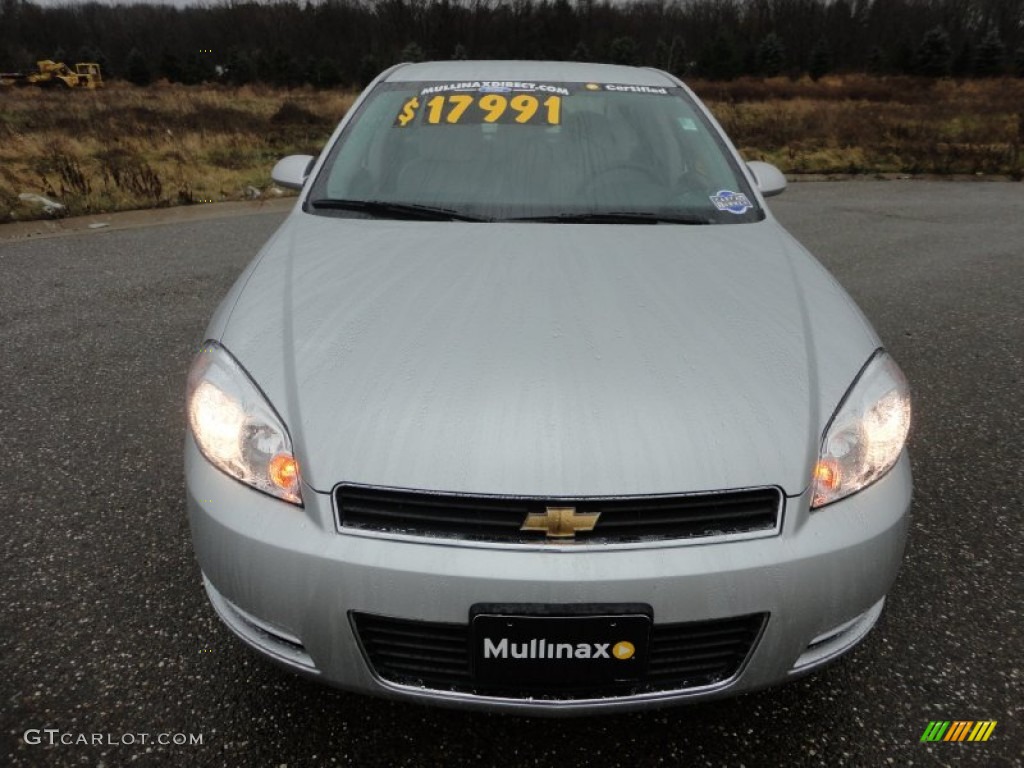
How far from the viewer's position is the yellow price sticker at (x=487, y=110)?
101 inches

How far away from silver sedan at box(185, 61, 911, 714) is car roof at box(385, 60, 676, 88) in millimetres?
1298

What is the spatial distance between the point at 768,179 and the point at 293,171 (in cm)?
189

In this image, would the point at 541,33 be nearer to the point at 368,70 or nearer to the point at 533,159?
the point at 368,70

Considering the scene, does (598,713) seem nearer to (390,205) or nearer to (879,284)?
(390,205)

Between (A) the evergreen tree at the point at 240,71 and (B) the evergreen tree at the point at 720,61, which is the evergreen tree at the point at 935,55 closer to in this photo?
(B) the evergreen tree at the point at 720,61

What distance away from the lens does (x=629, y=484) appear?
1290 mm

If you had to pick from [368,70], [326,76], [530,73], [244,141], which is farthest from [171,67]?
[530,73]

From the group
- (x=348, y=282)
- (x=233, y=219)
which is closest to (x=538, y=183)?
(x=348, y=282)

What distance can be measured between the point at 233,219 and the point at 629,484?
25.4ft

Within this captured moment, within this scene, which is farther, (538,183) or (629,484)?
(538,183)

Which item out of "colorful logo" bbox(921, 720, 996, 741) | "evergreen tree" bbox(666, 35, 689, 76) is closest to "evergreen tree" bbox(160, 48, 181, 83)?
"evergreen tree" bbox(666, 35, 689, 76)

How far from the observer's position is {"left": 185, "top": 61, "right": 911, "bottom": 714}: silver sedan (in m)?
1.27

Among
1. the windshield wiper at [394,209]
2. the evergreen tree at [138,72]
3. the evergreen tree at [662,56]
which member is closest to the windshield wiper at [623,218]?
the windshield wiper at [394,209]

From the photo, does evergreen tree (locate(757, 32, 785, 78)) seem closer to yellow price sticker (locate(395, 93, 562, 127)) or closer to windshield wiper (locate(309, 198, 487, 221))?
yellow price sticker (locate(395, 93, 562, 127))
